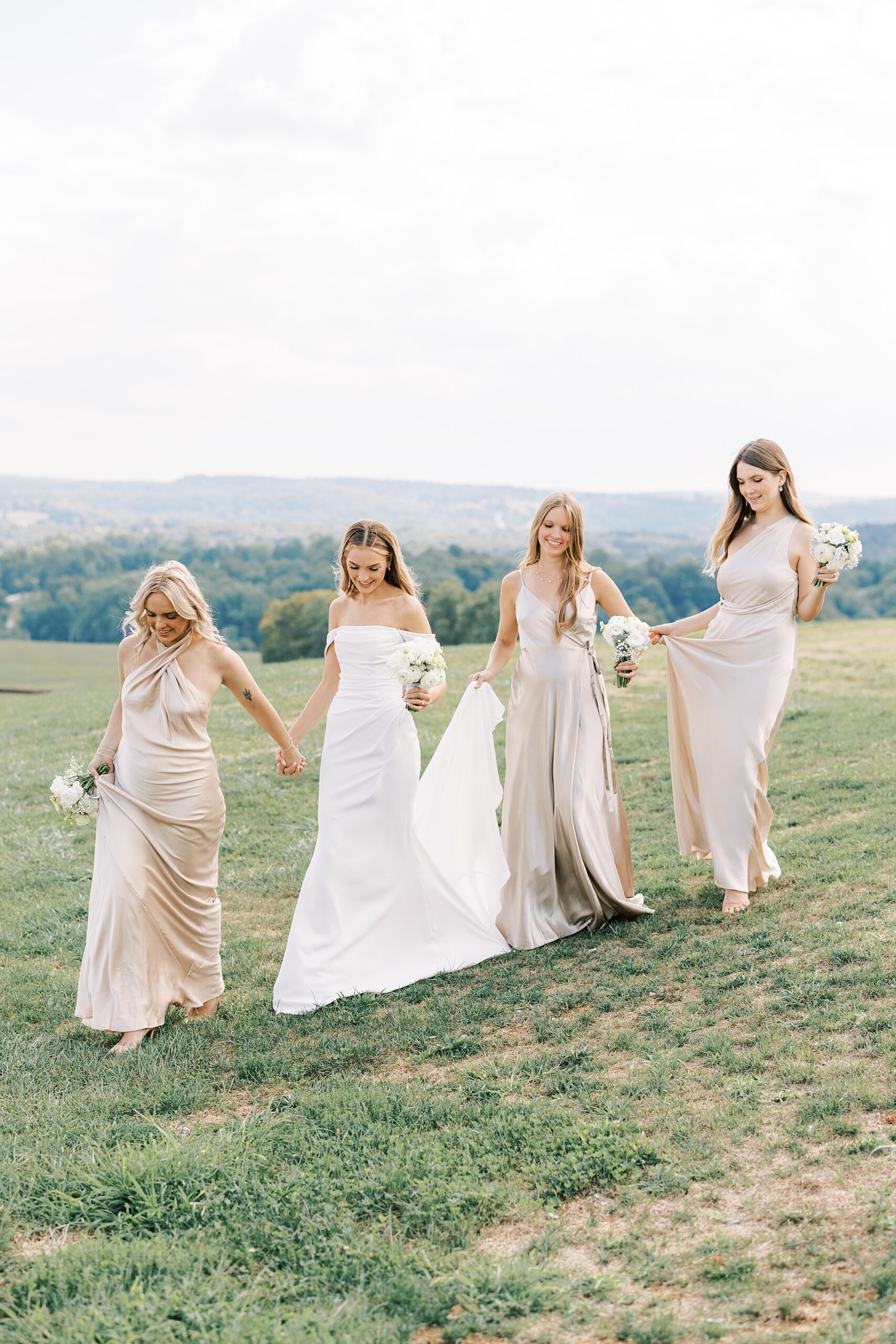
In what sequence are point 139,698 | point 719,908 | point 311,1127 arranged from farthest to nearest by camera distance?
1. point 719,908
2. point 139,698
3. point 311,1127

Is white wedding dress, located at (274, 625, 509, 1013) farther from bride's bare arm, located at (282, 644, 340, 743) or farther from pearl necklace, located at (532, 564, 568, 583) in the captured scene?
pearl necklace, located at (532, 564, 568, 583)

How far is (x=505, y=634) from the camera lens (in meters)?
8.30

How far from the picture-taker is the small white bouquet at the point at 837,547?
25.0 feet

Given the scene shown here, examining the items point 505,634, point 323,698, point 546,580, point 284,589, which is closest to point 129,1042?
point 323,698

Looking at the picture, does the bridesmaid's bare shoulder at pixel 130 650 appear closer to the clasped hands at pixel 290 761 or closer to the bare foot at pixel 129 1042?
the clasped hands at pixel 290 761

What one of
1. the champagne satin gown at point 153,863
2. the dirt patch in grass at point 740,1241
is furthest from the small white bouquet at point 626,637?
the dirt patch in grass at point 740,1241

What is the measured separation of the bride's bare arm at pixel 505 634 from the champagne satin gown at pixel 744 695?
1303 mm

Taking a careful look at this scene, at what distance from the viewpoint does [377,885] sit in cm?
736

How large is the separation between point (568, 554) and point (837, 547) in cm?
186

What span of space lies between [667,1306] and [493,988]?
3.29 metres

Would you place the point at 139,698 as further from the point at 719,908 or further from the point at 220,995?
the point at 719,908

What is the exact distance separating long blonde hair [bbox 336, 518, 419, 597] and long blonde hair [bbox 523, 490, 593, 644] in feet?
3.01

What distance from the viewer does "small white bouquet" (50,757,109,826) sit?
684 centimetres

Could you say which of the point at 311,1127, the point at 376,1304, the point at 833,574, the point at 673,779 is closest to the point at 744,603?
the point at 833,574
